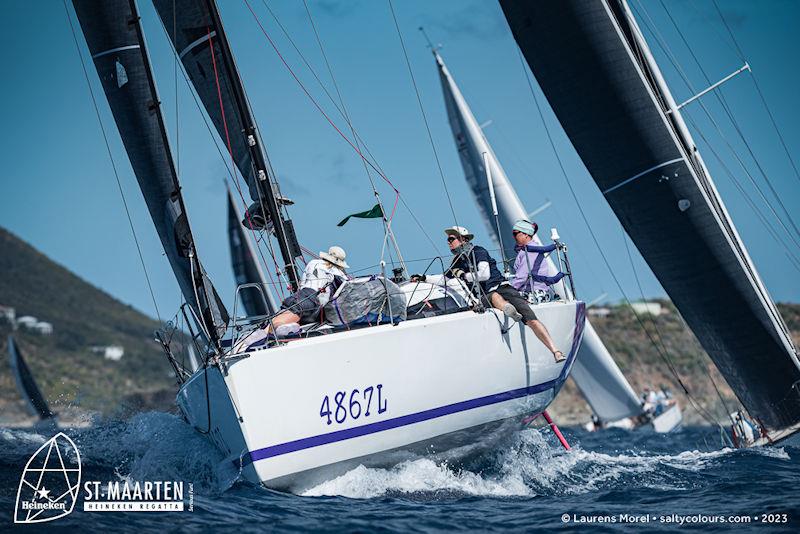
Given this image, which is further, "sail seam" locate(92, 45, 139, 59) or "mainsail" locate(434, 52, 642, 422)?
"mainsail" locate(434, 52, 642, 422)

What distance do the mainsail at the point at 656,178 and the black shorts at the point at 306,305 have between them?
449cm

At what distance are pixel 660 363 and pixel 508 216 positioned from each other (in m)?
21.9

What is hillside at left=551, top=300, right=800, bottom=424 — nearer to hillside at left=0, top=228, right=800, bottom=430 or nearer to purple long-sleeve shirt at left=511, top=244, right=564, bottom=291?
hillside at left=0, top=228, right=800, bottom=430

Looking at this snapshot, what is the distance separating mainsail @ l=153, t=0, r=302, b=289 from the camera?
8.37 m

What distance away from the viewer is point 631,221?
33.5 feet

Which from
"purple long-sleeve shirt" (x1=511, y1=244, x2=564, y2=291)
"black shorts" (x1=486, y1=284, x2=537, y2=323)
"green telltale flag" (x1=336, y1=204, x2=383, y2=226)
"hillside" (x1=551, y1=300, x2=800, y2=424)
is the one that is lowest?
"hillside" (x1=551, y1=300, x2=800, y2=424)

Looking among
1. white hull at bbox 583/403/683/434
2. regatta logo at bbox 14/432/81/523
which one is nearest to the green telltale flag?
regatta logo at bbox 14/432/81/523

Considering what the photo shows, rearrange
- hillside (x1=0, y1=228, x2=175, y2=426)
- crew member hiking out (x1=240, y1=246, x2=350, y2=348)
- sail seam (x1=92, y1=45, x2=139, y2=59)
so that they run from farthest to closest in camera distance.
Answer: hillside (x1=0, y1=228, x2=175, y2=426) < sail seam (x1=92, y1=45, x2=139, y2=59) < crew member hiking out (x1=240, y1=246, x2=350, y2=348)

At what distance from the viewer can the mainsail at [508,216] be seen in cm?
1694

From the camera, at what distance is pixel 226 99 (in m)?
9.63

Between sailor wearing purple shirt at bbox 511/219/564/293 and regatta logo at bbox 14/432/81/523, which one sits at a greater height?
sailor wearing purple shirt at bbox 511/219/564/293

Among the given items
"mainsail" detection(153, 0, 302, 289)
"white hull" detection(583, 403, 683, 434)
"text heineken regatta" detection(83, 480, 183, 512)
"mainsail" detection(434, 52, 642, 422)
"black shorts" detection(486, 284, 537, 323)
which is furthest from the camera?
"white hull" detection(583, 403, 683, 434)

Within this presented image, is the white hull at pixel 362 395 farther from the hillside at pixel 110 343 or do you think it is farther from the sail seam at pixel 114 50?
the sail seam at pixel 114 50

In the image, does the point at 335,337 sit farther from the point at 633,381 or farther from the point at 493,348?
the point at 633,381
